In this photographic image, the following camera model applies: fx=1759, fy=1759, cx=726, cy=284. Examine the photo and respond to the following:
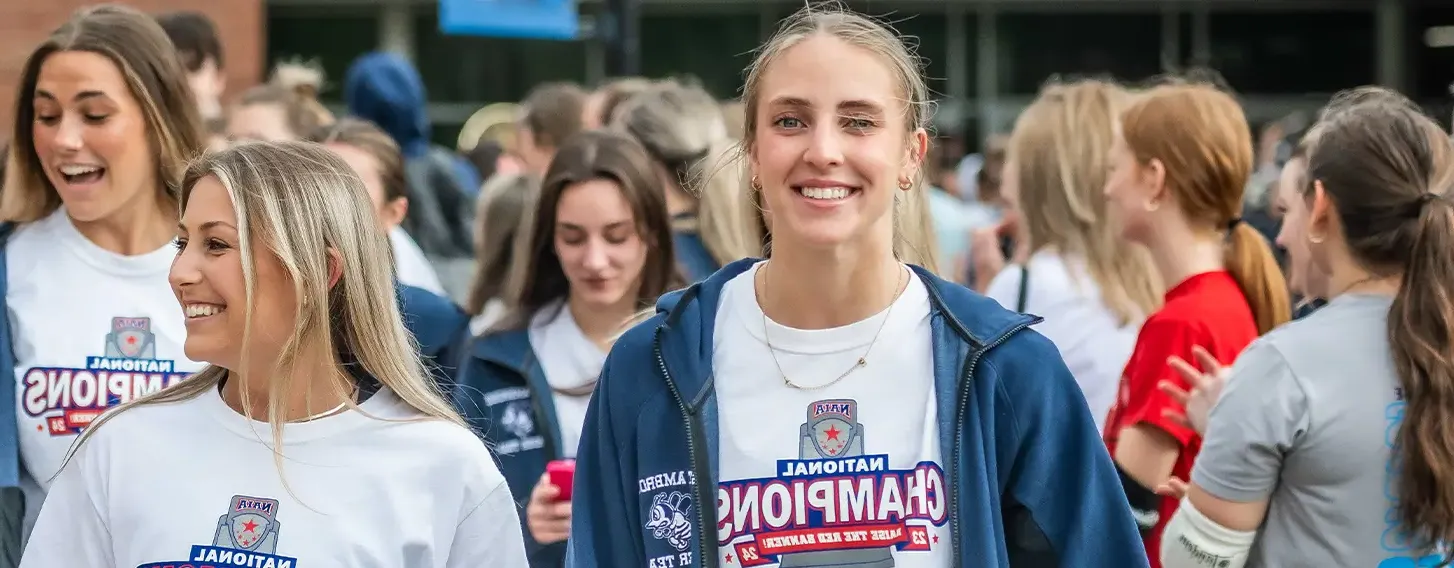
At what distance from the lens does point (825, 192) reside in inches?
108

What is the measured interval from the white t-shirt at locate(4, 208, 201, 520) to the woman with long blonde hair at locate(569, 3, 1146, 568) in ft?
4.19

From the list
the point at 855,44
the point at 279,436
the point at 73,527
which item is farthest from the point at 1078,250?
the point at 73,527

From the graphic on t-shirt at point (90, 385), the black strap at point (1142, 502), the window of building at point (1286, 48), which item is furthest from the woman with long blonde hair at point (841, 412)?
the window of building at point (1286, 48)

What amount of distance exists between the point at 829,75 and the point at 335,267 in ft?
2.97

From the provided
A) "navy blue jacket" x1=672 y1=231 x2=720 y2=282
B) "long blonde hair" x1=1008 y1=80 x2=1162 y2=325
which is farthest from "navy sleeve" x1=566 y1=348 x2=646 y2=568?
"long blonde hair" x1=1008 y1=80 x2=1162 y2=325

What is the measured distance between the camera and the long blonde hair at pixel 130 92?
3820mm

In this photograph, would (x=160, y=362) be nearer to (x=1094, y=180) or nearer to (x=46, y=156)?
(x=46, y=156)

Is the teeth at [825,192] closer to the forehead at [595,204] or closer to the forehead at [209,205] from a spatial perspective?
the forehead at [209,205]

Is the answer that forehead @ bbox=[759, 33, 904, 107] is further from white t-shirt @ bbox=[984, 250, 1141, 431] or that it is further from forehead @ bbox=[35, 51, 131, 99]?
white t-shirt @ bbox=[984, 250, 1141, 431]

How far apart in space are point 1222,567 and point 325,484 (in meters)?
1.77

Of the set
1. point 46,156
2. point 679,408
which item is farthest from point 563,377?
point 679,408

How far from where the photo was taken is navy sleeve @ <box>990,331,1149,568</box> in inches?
107

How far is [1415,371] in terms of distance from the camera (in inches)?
132

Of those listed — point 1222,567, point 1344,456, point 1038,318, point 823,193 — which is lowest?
point 1222,567
